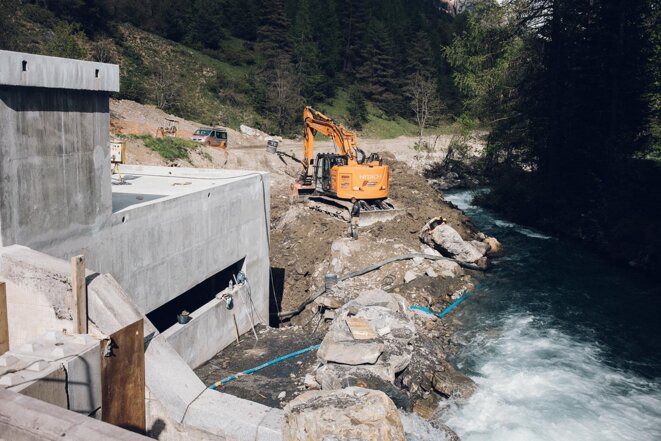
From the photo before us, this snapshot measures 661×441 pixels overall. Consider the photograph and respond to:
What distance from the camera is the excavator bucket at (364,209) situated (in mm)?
22656

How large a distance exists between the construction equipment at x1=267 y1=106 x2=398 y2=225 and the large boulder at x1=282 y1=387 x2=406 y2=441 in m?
16.1

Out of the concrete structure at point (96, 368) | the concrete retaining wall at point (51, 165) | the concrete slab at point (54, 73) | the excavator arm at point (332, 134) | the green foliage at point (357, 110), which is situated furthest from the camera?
the green foliage at point (357, 110)

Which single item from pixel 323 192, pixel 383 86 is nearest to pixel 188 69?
pixel 383 86

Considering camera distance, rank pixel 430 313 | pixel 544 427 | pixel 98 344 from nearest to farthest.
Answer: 1. pixel 98 344
2. pixel 544 427
3. pixel 430 313

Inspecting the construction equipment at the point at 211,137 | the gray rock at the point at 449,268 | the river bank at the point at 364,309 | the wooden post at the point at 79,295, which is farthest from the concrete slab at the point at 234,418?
the construction equipment at the point at 211,137

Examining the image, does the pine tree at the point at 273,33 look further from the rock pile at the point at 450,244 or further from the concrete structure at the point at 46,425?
the concrete structure at the point at 46,425

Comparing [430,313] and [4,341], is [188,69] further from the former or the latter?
[4,341]

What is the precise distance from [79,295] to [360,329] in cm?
697

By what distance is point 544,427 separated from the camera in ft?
37.6

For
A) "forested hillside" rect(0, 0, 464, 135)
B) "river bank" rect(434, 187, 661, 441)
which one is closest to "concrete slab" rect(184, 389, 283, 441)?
"river bank" rect(434, 187, 661, 441)

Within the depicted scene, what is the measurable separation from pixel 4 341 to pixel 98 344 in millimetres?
2135

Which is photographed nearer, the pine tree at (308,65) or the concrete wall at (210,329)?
the concrete wall at (210,329)

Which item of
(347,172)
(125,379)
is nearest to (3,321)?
(125,379)

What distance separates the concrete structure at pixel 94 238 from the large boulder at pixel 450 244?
36.2 ft
